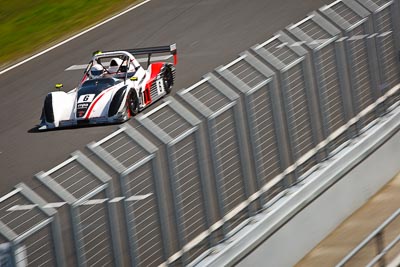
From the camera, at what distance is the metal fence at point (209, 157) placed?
8219mm

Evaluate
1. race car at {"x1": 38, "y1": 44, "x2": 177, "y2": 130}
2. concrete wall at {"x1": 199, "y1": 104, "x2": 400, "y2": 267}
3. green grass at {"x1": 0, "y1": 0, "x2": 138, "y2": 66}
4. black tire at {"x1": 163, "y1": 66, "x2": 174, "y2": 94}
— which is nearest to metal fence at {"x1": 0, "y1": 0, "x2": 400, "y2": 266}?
concrete wall at {"x1": 199, "y1": 104, "x2": 400, "y2": 267}

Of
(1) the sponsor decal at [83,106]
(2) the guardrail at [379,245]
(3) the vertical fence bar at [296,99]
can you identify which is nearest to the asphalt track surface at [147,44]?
(1) the sponsor decal at [83,106]

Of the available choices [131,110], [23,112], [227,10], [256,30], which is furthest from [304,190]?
[227,10]

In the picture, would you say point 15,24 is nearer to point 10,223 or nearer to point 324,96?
point 324,96

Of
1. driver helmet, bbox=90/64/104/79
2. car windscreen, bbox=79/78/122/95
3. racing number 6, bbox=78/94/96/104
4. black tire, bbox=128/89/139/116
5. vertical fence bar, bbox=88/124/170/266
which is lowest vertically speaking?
black tire, bbox=128/89/139/116

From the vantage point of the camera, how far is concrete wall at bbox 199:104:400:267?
994cm

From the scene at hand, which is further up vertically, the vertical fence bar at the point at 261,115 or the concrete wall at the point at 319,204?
the vertical fence bar at the point at 261,115

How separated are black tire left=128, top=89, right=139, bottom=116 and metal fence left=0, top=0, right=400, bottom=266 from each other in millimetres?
6990

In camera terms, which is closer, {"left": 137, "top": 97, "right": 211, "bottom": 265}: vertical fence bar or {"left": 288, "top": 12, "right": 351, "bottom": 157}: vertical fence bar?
{"left": 137, "top": 97, "right": 211, "bottom": 265}: vertical fence bar

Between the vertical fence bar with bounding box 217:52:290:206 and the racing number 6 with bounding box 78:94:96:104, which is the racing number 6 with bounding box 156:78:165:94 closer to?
the racing number 6 with bounding box 78:94:96:104

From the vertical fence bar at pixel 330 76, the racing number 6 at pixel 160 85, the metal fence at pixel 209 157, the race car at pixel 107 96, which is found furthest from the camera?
the racing number 6 at pixel 160 85

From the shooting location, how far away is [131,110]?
18797 millimetres

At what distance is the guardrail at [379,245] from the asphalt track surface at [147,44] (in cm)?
825

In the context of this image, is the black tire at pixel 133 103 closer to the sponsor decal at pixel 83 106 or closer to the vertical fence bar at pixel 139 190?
the sponsor decal at pixel 83 106
